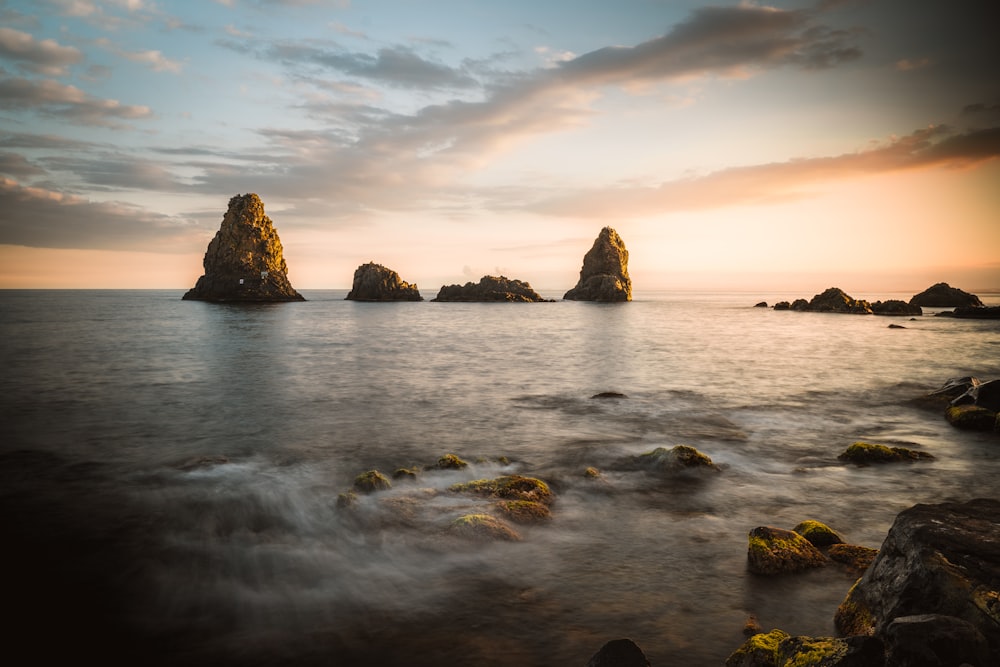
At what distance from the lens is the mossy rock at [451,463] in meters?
14.1

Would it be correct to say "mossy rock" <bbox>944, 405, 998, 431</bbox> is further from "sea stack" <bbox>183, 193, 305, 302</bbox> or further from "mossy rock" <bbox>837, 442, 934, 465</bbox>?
"sea stack" <bbox>183, 193, 305, 302</bbox>

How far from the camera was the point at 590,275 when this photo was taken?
16562 centimetres

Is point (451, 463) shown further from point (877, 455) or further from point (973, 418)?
point (973, 418)

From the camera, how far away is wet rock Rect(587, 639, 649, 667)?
5.10 metres

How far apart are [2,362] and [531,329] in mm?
50805

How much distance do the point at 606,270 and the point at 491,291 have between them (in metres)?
36.8

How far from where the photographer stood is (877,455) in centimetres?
1454

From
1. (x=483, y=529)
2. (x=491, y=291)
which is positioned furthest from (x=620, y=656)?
(x=491, y=291)

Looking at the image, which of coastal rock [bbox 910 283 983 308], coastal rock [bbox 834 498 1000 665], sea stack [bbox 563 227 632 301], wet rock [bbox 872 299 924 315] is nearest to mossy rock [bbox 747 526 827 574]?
coastal rock [bbox 834 498 1000 665]

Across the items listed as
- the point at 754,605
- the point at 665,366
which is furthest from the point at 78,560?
the point at 665,366

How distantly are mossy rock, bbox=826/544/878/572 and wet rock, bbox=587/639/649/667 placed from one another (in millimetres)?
5274

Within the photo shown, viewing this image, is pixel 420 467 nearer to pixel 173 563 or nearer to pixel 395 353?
pixel 173 563

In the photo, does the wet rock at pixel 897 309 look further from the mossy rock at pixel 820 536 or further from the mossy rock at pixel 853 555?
the mossy rock at pixel 853 555

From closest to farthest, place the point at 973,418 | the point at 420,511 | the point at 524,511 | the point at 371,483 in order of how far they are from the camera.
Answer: the point at 524,511 < the point at 420,511 < the point at 371,483 < the point at 973,418
